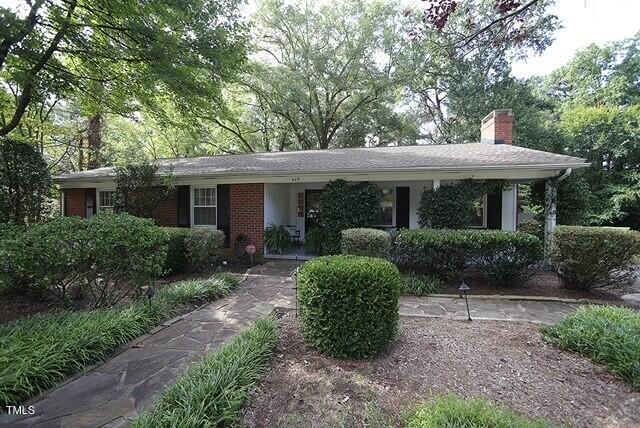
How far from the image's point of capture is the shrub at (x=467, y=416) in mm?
2242

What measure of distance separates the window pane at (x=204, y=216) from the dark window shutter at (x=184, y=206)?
242 mm

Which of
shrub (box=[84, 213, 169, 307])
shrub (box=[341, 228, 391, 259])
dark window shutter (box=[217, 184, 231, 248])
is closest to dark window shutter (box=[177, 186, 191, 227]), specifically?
dark window shutter (box=[217, 184, 231, 248])

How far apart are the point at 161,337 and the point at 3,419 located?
5.59 feet

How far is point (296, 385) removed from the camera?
295 centimetres

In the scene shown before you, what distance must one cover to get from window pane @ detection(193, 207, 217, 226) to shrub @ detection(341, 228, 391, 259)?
526 centimetres

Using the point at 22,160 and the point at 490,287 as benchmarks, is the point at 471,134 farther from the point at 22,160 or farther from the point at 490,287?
the point at 22,160

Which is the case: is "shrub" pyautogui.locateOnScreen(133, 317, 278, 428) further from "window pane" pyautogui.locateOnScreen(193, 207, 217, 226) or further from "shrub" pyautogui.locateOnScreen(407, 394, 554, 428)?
"window pane" pyautogui.locateOnScreen(193, 207, 217, 226)

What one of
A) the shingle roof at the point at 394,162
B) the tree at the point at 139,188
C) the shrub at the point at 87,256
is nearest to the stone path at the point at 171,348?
the shrub at the point at 87,256

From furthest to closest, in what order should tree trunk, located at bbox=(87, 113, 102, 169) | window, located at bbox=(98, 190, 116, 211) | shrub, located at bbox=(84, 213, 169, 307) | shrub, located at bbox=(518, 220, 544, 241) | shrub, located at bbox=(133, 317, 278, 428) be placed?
tree trunk, located at bbox=(87, 113, 102, 169), window, located at bbox=(98, 190, 116, 211), shrub, located at bbox=(518, 220, 544, 241), shrub, located at bbox=(84, 213, 169, 307), shrub, located at bbox=(133, 317, 278, 428)

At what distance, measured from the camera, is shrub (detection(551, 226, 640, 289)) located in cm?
548

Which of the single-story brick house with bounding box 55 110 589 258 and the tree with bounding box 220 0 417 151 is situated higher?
the tree with bounding box 220 0 417 151

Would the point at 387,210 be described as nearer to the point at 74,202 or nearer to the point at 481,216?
the point at 481,216

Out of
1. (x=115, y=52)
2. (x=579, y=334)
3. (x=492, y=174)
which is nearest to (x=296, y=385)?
(x=579, y=334)

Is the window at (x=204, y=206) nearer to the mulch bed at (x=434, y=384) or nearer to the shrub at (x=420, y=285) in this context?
the shrub at (x=420, y=285)
